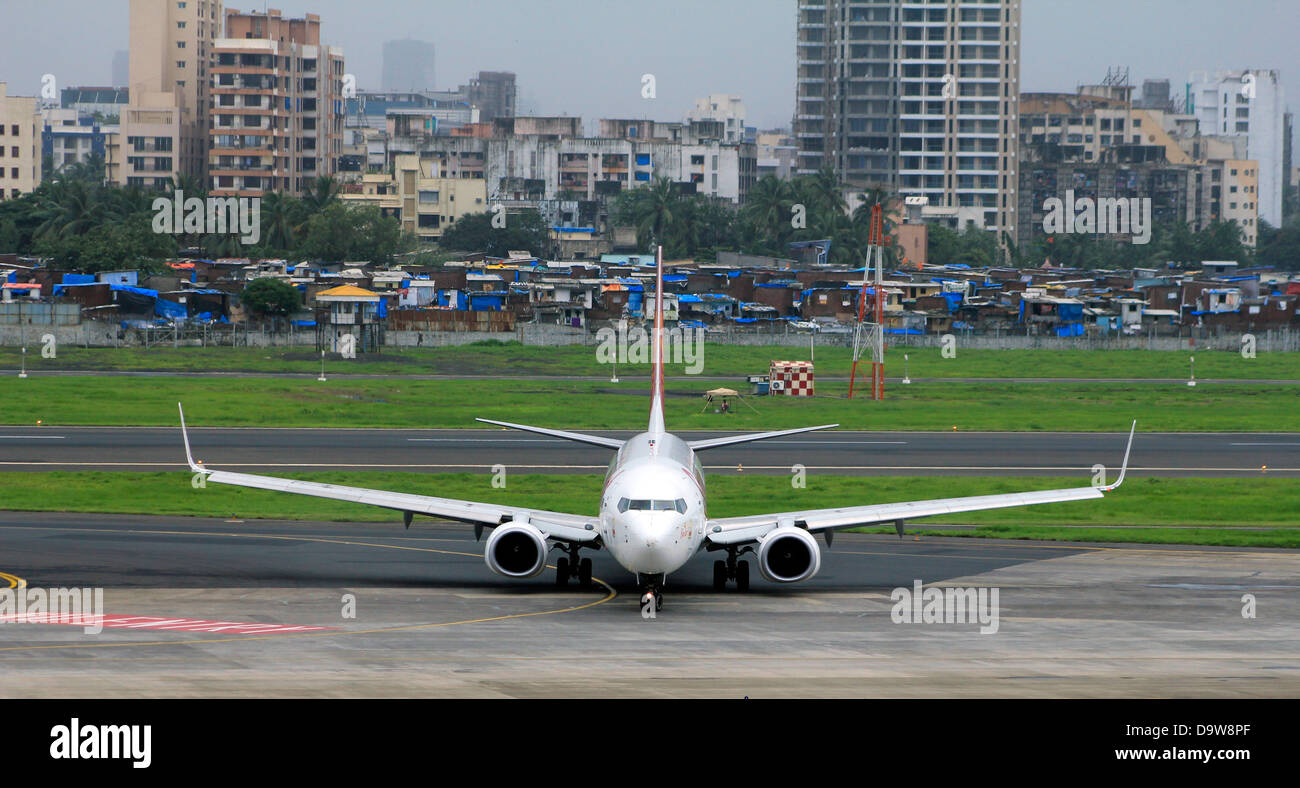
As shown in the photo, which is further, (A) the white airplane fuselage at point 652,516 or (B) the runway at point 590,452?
(B) the runway at point 590,452

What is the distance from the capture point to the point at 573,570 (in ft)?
126

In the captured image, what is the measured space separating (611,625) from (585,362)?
88.6m

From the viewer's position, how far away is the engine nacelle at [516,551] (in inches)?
1396

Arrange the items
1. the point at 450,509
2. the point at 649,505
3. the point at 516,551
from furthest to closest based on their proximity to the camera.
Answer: the point at 450,509
the point at 516,551
the point at 649,505

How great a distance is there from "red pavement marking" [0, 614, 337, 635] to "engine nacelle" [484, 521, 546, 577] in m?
5.15

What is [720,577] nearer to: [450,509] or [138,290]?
[450,509]

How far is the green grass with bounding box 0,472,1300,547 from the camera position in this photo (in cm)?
5084

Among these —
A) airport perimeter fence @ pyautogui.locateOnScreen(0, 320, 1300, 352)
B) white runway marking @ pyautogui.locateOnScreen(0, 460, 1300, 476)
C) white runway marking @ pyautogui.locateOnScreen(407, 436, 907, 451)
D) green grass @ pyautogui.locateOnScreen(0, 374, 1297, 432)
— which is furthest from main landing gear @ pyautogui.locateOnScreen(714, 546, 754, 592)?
airport perimeter fence @ pyautogui.locateOnScreen(0, 320, 1300, 352)

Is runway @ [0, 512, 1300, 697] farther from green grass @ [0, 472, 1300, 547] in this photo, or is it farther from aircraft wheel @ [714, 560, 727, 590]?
green grass @ [0, 472, 1300, 547]

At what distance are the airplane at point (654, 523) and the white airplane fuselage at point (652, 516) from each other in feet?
0.07

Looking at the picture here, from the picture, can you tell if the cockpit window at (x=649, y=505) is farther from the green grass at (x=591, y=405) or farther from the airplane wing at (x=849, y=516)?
the green grass at (x=591, y=405)

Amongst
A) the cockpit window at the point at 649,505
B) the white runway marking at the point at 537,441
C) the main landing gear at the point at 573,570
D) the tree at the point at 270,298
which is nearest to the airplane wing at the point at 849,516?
the cockpit window at the point at 649,505

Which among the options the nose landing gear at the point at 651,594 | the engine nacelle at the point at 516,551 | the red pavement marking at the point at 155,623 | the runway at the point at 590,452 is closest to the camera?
the red pavement marking at the point at 155,623

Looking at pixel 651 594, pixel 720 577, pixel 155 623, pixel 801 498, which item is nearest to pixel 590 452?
pixel 801 498
